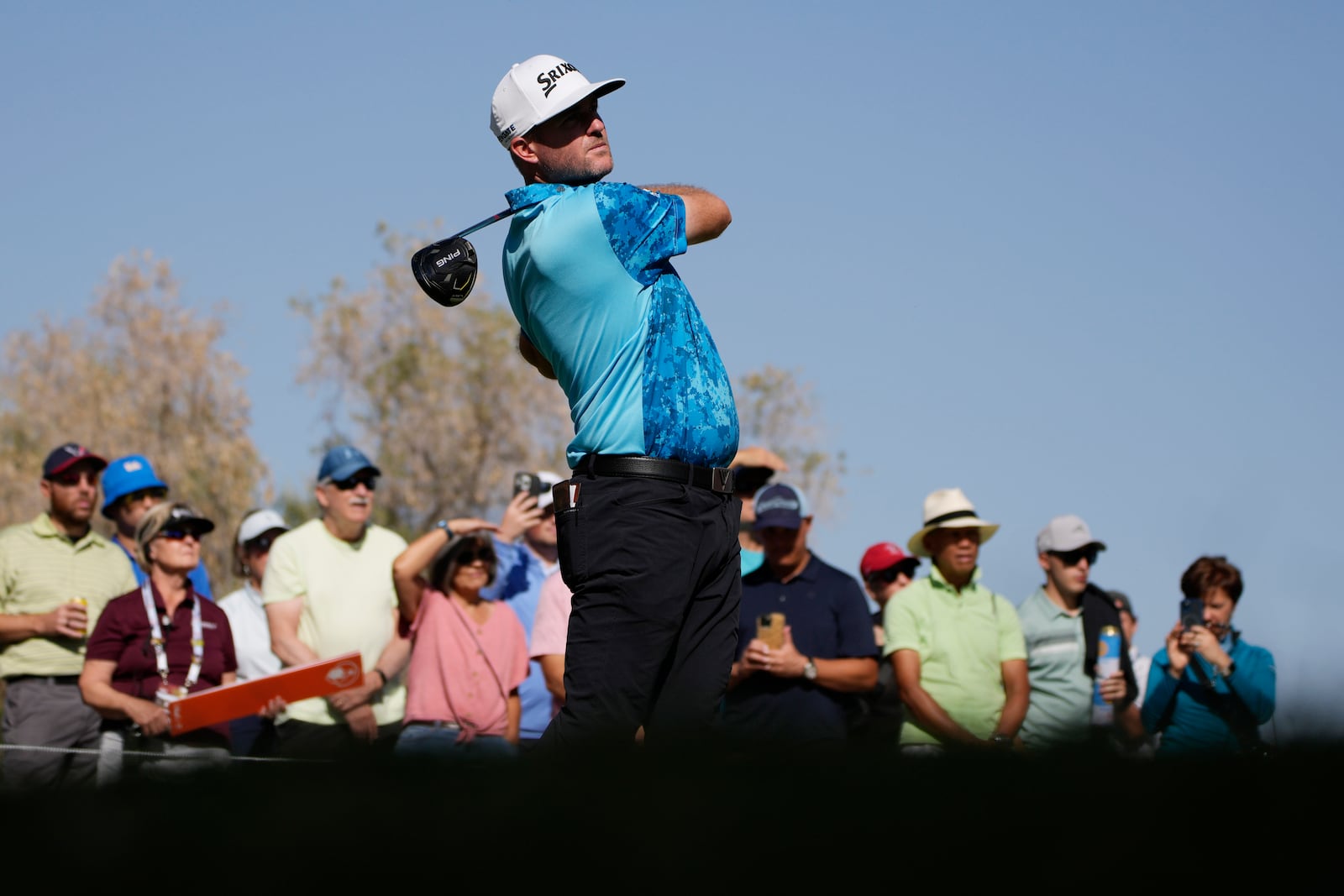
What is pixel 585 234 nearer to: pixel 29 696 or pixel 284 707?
pixel 284 707

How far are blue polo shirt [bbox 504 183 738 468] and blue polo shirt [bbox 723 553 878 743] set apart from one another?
3698mm

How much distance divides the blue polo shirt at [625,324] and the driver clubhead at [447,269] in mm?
247

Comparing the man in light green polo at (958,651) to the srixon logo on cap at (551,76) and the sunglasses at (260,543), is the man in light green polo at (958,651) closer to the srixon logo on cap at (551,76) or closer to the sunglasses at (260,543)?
the sunglasses at (260,543)

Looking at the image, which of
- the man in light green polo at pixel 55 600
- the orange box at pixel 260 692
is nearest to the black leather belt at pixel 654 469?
the orange box at pixel 260 692

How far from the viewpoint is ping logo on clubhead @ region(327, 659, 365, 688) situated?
7629 mm

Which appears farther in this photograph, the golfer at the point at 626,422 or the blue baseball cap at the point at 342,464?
the blue baseball cap at the point at 342,464

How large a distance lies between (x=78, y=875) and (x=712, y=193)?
349 centimetres

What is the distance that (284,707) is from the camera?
7.84m

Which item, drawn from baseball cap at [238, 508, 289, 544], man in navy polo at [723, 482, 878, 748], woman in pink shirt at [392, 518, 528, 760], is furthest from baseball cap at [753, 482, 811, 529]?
→ baseball cap at [238, 508, 289, 544]

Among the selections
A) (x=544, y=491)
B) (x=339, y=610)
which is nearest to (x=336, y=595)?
(x=339, y=610)

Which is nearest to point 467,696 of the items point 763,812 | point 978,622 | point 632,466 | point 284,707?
point 284,707

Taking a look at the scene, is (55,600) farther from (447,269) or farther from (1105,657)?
(1105,657)

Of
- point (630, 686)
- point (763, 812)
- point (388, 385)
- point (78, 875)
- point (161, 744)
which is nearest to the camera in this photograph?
point (78, 875)

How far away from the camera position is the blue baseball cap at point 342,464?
8789 mm
